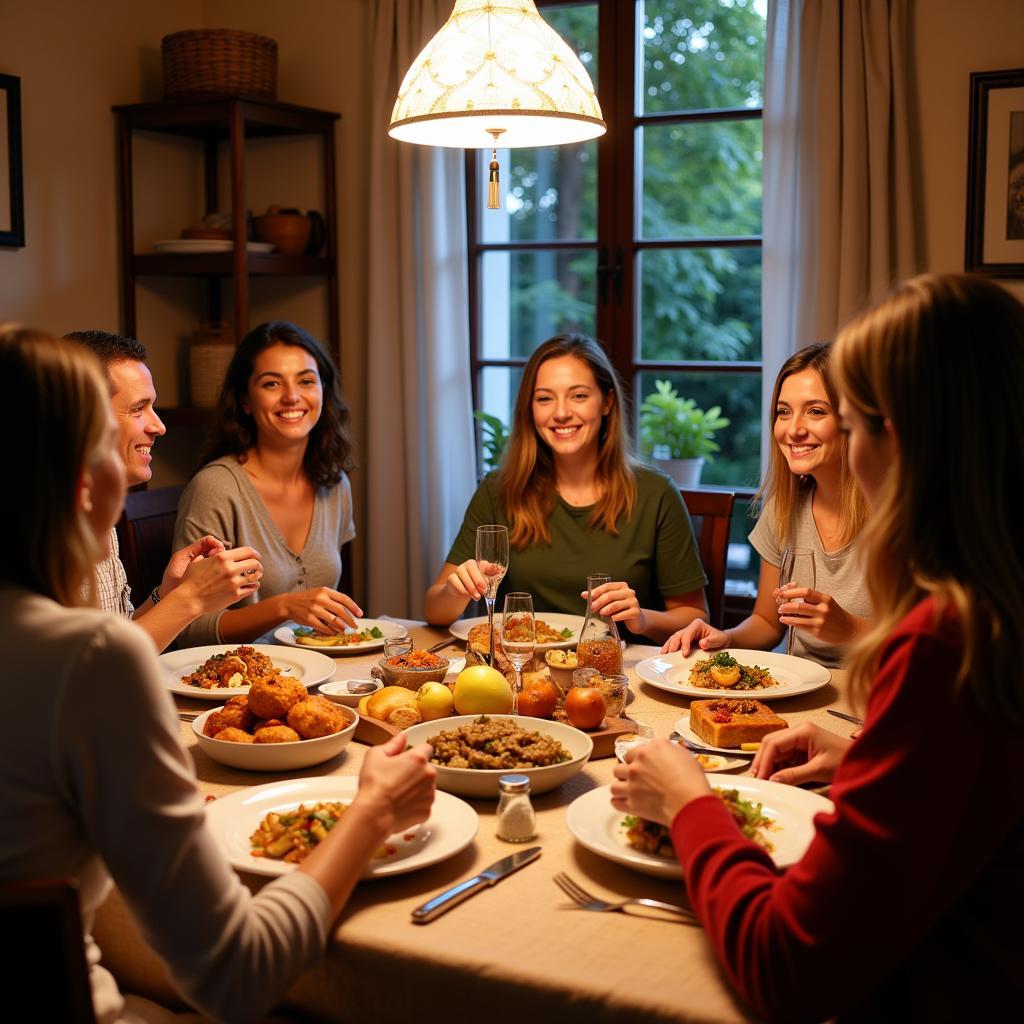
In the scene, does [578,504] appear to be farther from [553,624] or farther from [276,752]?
[276,752]

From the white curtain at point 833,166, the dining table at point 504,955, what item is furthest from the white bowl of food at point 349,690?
the white curtain at point 833,166

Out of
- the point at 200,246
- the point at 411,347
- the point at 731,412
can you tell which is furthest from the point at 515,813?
the point at 200,246

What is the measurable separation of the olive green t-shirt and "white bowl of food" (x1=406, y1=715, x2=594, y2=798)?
1138 millimetres

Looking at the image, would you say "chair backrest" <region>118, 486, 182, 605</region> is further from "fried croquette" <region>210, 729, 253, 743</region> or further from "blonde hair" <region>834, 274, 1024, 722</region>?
"blonde hair" <region>834, 274, 1024, 722</region>

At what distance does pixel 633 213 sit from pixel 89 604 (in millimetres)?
3203

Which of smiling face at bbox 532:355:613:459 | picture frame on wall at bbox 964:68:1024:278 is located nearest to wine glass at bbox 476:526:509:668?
smiling face at bbox 532:355:613:459

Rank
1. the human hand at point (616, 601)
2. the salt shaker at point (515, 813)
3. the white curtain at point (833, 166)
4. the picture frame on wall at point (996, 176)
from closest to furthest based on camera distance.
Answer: the salt shaker at point (515, 813), the human hand at point (616, 601), the picture frame on wall at point (996, 176), the white curtain at point (833, 166)

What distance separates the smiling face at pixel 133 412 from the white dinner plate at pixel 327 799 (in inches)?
39.1

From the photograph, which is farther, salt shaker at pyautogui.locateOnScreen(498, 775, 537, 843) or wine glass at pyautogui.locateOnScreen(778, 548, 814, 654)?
wine glass at pyautogui.locateOnScreen(778, 548, 814, 654)

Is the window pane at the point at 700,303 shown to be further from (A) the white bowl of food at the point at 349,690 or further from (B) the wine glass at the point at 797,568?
(A) the white bowl of food at the point at 349,690

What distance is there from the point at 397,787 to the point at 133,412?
4.36ft

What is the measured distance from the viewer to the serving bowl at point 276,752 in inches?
65.3

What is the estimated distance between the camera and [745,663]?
2.21 m

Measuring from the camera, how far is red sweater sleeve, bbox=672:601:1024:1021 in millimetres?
1066
